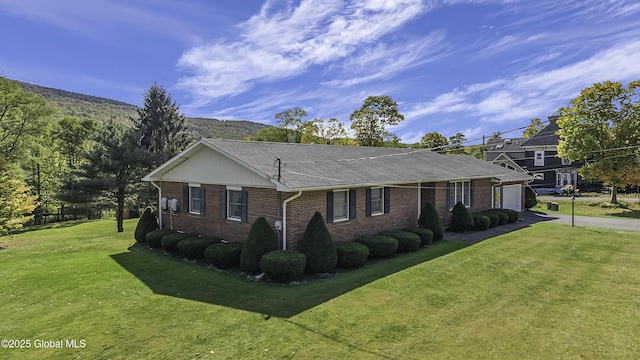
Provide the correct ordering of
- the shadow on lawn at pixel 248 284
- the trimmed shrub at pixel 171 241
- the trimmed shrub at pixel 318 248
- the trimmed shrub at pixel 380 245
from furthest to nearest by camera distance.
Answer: the trimmed shrub at pixel 171 241, the trimmed shrub at pixel 380 245, the trimmed shrub at pixel 318 248, the shadow on lawn at pixel 248 284

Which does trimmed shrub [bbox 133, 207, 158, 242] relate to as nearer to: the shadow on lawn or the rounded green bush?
the shadow on lawn

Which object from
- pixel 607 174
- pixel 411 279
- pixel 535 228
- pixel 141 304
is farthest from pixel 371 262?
pixel 607 174

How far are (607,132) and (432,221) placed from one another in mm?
23776

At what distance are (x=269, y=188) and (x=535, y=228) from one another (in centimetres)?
1541

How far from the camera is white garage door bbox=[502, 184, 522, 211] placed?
24906 millimetres

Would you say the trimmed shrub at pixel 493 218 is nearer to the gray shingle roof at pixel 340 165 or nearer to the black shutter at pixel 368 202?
the gray shingle roof at pixel 340 165

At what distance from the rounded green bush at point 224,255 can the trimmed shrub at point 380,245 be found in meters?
4.50

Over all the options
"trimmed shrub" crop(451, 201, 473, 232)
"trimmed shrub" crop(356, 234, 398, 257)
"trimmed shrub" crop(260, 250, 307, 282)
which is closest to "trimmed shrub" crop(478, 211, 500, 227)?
"trimmed shrub" crop(451, 201, 473, 232)

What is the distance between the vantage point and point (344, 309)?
8242mm

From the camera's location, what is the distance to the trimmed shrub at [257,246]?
1124 cm

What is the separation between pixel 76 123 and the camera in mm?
43344

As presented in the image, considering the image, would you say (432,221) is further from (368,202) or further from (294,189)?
(294,189)

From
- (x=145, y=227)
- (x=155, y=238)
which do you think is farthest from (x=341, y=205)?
(x=145, y=227)

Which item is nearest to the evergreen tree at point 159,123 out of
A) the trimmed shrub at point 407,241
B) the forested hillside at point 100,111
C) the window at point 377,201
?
the window at point 377,201
